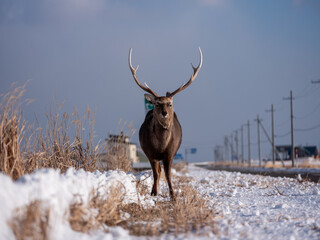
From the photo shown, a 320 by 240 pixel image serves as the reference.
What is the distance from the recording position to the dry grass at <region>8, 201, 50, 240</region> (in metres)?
2.84

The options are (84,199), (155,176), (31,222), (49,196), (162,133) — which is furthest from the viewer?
(155,176)

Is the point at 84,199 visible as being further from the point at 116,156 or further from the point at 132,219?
the point at 116,156

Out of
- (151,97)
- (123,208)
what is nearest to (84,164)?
(151,97)

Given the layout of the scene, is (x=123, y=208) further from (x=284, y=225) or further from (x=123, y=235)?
(x=284, y=225)

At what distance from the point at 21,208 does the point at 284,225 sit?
278 cm

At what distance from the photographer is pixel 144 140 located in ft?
23.3

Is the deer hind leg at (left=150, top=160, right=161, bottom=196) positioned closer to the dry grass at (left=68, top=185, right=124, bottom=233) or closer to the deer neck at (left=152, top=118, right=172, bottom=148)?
the deer neck at (left=152, top=118, right=172, bottom=148)

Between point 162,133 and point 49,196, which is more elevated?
point 162,133

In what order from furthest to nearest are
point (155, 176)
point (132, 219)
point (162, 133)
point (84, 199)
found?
point (155, 176) < point (162, 133) < point (132, 219) < point (84, 199)

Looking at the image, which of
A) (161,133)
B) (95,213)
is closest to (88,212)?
(95,213)

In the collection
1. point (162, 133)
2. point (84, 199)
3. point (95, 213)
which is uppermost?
point (162, 133)

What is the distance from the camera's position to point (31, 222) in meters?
2.95

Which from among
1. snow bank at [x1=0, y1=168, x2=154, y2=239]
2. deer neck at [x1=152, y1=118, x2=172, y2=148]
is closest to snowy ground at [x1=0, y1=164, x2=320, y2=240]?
snow bank at [x1=0, y1=168, x2=154, y2=239]

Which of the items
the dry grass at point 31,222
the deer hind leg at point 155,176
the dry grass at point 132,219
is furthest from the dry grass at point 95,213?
the deer hind leg at point 155,176
